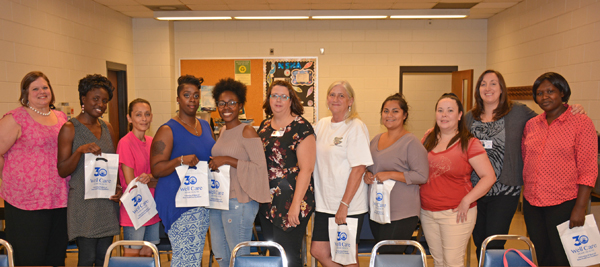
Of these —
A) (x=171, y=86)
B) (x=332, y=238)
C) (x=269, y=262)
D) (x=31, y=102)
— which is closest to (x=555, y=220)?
(x=332, y=238)

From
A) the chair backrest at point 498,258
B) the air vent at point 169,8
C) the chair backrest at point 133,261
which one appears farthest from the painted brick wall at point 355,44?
the chair backrest at point 133,261

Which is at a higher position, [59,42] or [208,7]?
[208,7]

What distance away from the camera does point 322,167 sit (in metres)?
2.61

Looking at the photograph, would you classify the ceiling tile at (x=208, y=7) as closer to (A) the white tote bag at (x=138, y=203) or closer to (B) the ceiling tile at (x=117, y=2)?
(B) the ceiling tile at (x=117, y=2)

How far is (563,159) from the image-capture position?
2.61 metres

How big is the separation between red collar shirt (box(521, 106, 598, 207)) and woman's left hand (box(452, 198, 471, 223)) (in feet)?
1.95

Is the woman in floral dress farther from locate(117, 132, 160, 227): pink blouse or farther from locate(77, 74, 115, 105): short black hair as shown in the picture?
locate(77, 74, 115, 105): short black hair

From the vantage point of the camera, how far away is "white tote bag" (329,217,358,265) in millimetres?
2512

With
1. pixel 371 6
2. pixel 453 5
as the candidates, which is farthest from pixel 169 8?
pixel 453 5

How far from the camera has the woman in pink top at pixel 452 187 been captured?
2494mm

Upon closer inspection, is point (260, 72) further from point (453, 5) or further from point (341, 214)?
point (341, 214)

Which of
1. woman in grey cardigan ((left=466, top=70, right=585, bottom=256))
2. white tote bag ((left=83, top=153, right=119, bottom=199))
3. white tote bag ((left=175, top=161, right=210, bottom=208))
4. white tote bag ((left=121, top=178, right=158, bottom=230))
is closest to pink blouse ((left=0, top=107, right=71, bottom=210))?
white tote bag ((left=83, top=153, right=119, bottom=199))

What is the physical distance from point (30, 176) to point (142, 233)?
83 centimetres

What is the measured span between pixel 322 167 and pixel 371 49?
5310 millimetres
